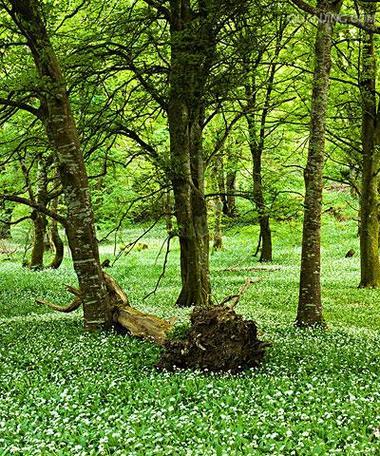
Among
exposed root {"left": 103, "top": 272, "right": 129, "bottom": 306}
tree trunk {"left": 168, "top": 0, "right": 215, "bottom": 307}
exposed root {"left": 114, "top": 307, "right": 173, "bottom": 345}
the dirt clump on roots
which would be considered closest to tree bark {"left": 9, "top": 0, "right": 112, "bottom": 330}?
exposed root {"left": 114, "top": 307, "right": 173, "bottom": 345}

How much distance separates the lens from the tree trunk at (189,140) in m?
14.1

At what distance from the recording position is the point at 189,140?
16609 millimetres

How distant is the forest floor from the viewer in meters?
6.22

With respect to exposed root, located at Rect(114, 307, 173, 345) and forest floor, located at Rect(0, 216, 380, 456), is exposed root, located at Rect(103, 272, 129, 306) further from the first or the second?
forest floor, located at Rect(0, 216, 380, 456)

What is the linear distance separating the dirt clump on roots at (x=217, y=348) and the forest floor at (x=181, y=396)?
0.36 metres

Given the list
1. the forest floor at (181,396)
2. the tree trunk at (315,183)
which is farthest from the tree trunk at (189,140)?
the tree trunk at (315,183)

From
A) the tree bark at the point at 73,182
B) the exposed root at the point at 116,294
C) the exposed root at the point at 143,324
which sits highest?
the tree bark at the point at 73,182

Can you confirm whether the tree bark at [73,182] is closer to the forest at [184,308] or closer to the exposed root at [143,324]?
the forest at [184,308]

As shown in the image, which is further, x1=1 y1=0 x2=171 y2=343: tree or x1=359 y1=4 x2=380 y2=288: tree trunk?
x1=359 y1=4 x2=380 y2=288: tree trunk

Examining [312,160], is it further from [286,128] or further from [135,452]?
[286,128]

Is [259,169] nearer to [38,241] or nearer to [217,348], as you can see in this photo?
[38,241]

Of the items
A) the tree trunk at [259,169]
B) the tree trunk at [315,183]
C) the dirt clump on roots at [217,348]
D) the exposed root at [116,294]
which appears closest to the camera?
the dirt clump on roots at [217,348]

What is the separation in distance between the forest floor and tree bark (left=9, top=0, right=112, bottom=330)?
0.87 m

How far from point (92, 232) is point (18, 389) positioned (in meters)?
4.53
